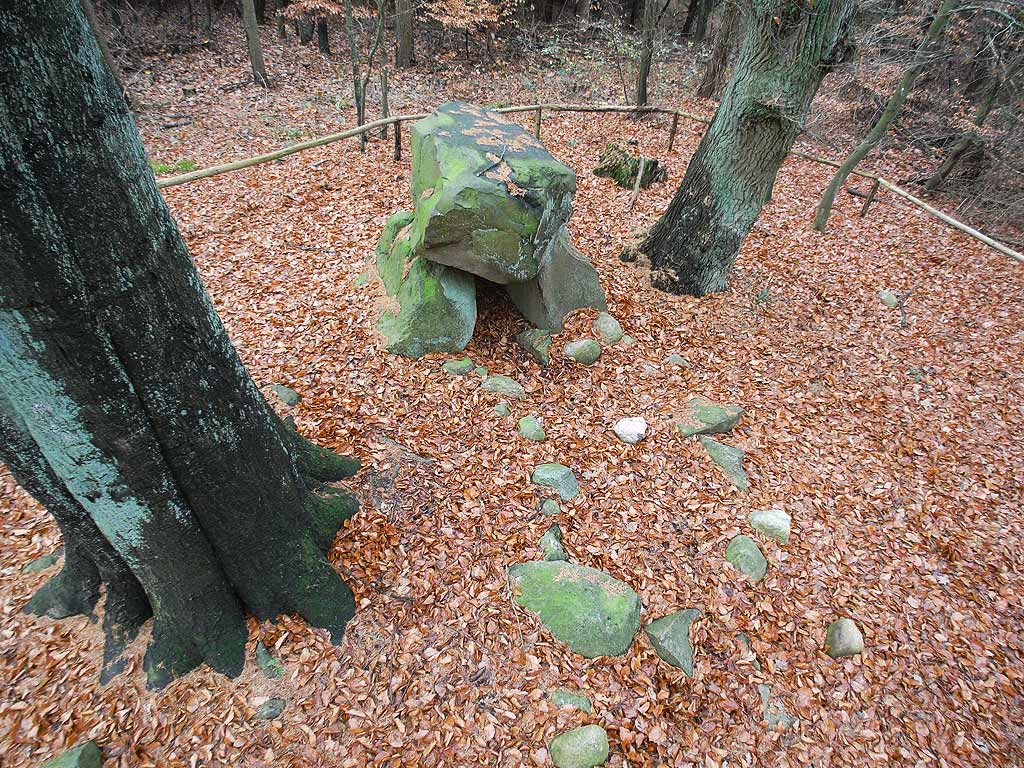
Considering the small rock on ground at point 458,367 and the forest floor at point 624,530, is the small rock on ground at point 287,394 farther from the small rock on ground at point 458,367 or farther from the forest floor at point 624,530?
the small rock on ground at point 458,367

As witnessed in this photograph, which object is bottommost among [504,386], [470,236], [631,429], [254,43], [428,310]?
[631,429]

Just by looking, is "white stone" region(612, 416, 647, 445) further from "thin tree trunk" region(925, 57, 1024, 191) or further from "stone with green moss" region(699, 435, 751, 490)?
"thin tree trunk" region(925, 57, 1024, 191)

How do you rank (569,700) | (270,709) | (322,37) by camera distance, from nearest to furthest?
(270,709) → (569,700) → (322,37)

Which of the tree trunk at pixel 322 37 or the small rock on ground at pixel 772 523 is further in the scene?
the tree trunk at pixel 322 37

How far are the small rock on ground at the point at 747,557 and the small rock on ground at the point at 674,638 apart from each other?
0.68m

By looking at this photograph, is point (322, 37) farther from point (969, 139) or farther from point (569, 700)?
point (569, 700)

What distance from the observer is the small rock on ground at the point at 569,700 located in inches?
125

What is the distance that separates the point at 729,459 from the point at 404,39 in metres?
16.1

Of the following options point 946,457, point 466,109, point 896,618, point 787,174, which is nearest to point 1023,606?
point 896,618

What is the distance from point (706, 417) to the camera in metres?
5.25

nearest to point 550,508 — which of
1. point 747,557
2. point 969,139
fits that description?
point 747,557

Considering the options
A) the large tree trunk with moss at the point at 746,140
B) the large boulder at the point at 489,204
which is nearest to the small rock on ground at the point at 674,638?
the large boulder at the point at 489,204

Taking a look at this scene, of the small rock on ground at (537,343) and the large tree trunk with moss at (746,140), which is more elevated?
the large tree trunk with moss at (746,140)

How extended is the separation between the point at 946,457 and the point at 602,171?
723 cm
